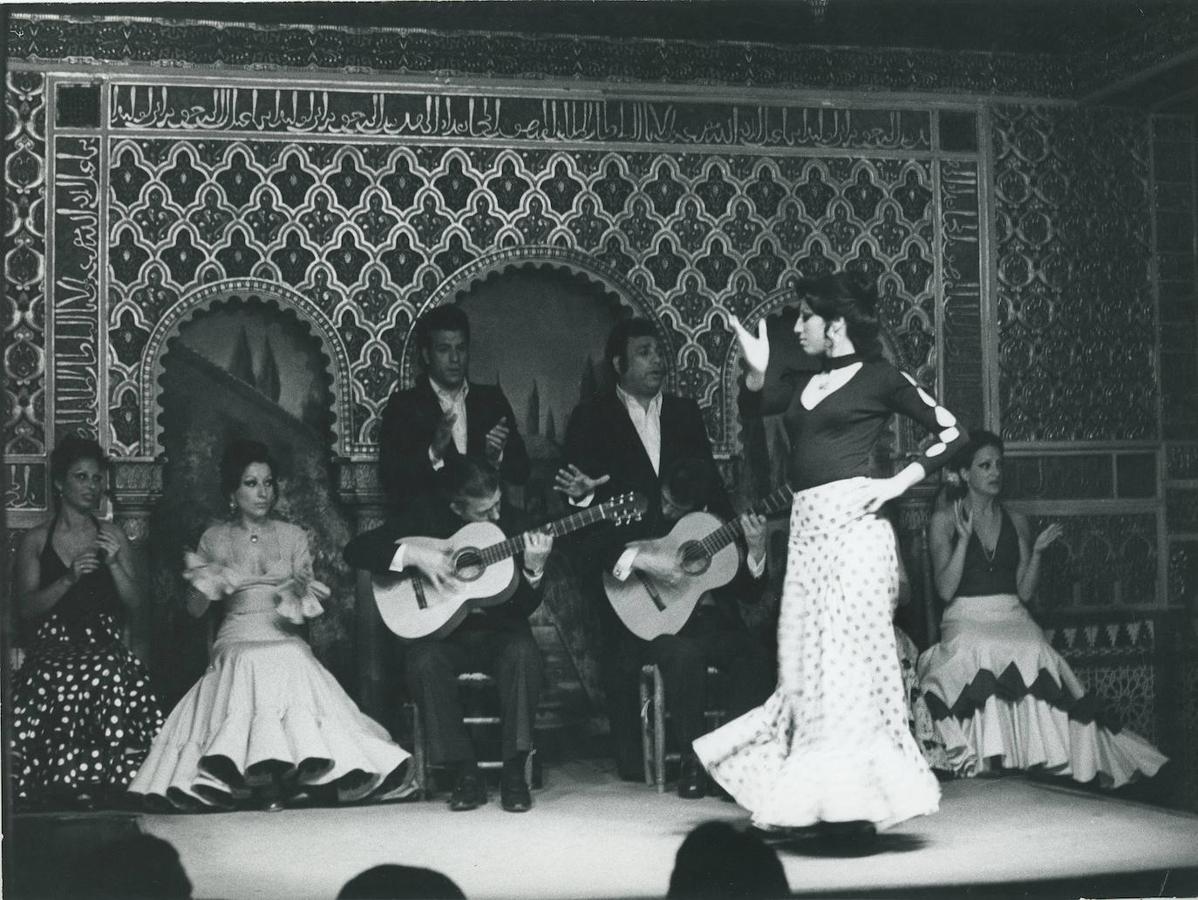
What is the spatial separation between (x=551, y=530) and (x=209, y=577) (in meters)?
1.52

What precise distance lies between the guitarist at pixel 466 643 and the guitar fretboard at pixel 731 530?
0.74 m

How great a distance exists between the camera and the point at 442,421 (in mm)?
7695

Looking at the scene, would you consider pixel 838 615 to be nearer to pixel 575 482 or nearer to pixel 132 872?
pixel 575 482

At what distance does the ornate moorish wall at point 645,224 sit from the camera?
7.80 m

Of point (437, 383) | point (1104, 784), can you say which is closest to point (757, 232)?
point (437, 383)

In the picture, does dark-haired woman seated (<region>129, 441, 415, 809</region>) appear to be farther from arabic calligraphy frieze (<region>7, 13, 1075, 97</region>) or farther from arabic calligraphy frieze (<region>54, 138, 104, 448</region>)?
arabic calligraphy frieze (<region>7, 13, 1075, 97</region>)

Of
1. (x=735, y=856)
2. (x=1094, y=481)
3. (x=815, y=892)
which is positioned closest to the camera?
(x=815, y=892)

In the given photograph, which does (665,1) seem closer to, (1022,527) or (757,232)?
(757,232)

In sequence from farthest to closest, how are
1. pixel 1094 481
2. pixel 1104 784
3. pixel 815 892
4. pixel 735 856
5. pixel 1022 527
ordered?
pixel 1094 481 < pixel 1022 527 < pixel 1104 784 < pixel 735 856 < pixel 815 892

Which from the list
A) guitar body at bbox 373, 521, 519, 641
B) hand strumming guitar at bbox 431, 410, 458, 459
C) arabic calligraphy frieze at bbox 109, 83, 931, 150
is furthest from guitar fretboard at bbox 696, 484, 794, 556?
arabic calligraphy frieze at bbox 109, 83, 931, 150

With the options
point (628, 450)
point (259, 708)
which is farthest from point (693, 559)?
point (259, 708)

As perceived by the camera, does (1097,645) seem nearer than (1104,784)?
No

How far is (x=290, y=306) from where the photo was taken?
8000mm

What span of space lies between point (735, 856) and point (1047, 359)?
3683 millimetres
